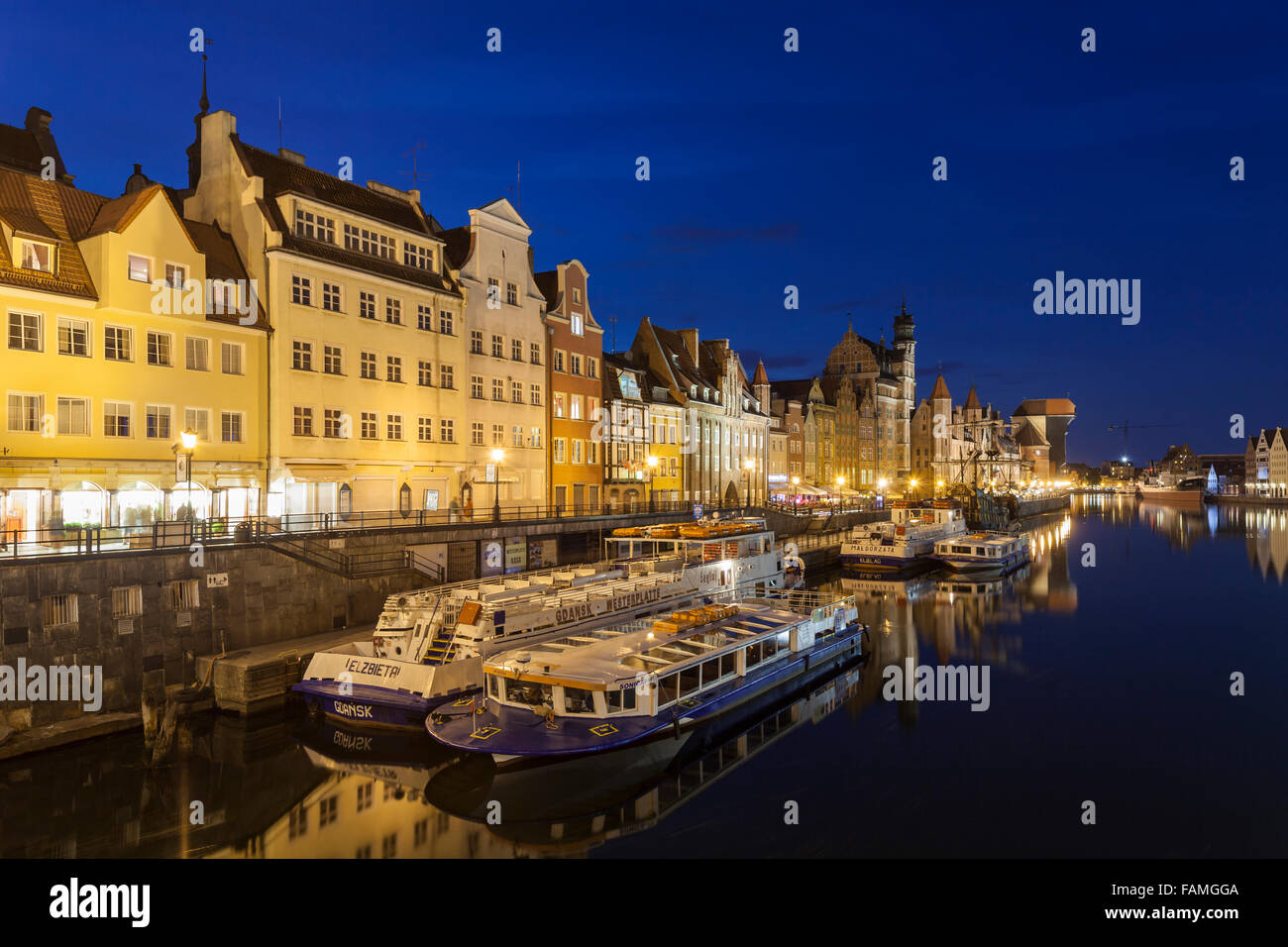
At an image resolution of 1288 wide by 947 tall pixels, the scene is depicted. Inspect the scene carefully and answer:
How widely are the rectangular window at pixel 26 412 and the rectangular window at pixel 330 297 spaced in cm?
1335

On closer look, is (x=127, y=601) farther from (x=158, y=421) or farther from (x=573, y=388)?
(x=573, y=388)

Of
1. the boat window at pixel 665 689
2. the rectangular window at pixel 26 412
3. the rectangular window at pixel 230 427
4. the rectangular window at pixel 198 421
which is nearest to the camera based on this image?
the boat window at pixel 665 689

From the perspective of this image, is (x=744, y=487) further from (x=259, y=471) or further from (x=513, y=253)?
(x=259, y=471)

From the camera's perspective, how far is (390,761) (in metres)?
24.3

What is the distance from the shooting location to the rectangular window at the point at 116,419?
32250 millimetres

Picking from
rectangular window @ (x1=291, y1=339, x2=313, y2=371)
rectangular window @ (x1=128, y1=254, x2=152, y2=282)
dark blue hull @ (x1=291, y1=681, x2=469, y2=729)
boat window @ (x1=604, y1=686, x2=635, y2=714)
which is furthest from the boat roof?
rectangular window @ (x1=128, y1=254, x2=152, y2=282)

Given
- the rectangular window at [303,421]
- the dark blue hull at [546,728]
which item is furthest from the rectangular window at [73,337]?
the dark blue hull at [546,728]

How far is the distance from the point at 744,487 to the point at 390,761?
219ft

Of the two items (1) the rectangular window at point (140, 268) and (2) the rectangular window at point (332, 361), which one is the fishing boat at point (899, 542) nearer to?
(2) the rectangular window at point (332, 361)

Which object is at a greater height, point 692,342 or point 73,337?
point 692,342

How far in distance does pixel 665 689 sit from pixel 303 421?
23960mm

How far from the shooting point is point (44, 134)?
5119 centimetres

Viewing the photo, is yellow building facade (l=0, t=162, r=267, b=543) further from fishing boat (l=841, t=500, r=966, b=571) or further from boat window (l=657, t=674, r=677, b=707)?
fishing boat (l=841, t=500, r=966, b=571)

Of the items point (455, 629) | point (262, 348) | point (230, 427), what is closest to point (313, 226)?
point (262, 348)
